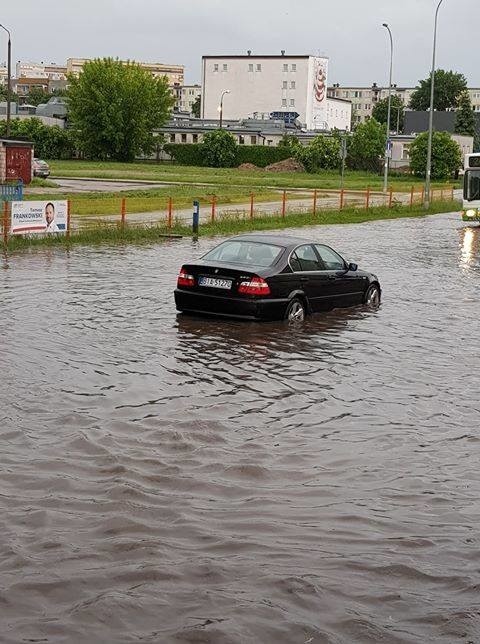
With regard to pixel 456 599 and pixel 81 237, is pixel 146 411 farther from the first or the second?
pixel 81 237

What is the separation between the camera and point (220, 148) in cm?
10962

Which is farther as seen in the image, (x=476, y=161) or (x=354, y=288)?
(x=476, y=161)

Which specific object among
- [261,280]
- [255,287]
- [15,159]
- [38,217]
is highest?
[15,159]

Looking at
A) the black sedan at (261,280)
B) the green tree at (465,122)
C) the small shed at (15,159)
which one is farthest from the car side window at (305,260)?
the green tree at (465,122)

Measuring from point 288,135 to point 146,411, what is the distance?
111574 mm

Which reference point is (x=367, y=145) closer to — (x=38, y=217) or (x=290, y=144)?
(x=290, y=144)

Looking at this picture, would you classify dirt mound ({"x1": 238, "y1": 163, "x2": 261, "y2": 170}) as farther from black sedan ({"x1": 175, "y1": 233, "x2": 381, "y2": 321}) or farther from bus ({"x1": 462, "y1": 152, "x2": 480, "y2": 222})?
black sedan ({"x1": 175, "y1": 233, "x2": 381, "y2": 321})

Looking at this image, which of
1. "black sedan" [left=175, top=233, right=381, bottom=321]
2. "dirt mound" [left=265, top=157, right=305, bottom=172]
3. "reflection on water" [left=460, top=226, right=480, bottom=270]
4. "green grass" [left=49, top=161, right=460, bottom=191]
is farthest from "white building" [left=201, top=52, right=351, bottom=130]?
"black sedan" [left=175, top=233, right=381, bottom=321]

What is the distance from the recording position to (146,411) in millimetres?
10477

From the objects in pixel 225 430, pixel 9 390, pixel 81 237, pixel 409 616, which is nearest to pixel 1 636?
pixel 409 616

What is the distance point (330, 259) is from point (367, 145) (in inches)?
3631

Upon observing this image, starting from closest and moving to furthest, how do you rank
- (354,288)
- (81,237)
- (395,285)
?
1. (354,288)
2. (395,285)
3. (81,237)

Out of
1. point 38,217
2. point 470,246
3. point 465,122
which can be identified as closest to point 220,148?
point 465,122

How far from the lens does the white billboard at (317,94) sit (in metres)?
150
